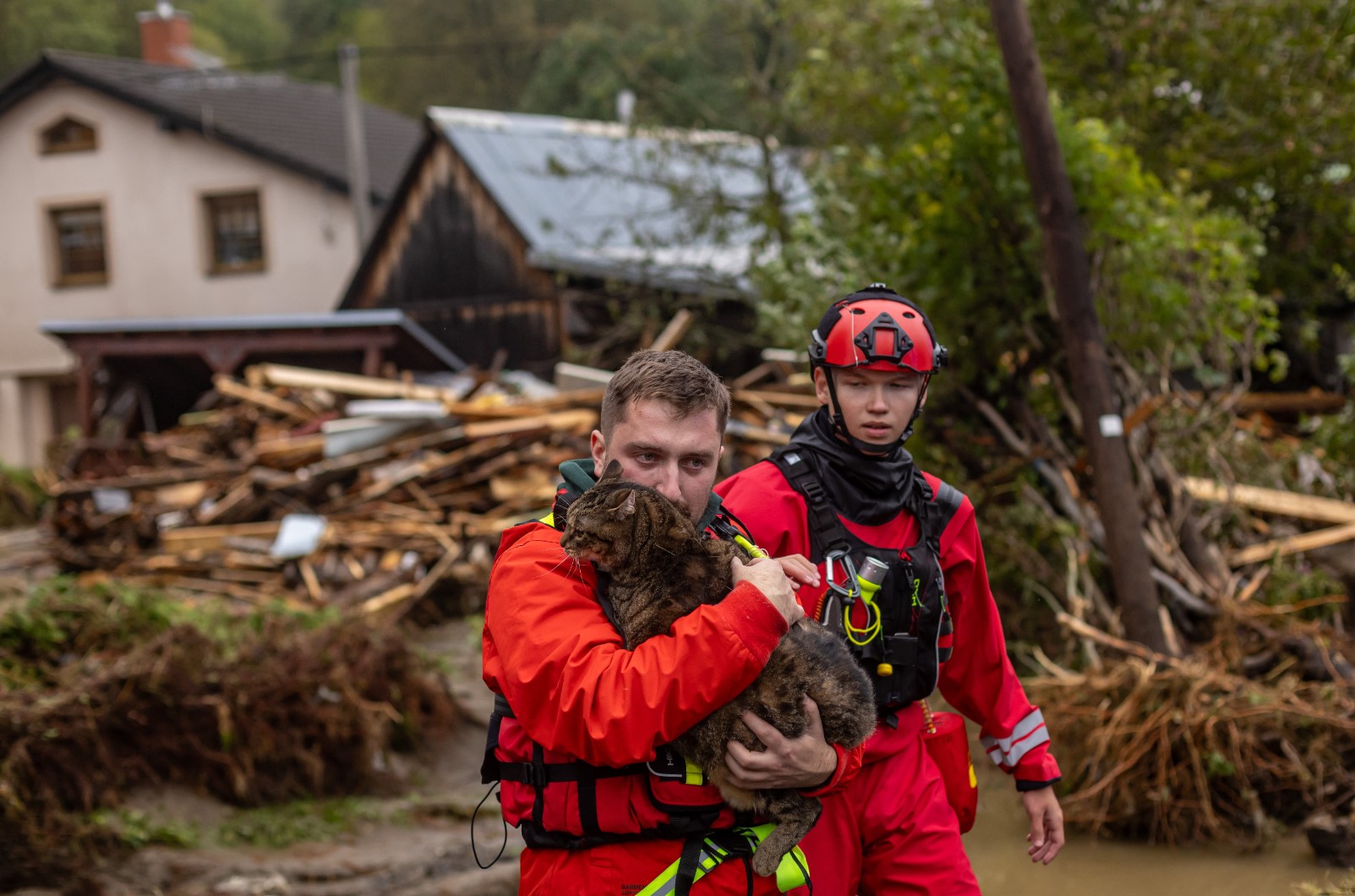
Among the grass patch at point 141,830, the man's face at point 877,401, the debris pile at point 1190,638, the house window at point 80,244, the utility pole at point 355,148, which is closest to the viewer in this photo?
the man's face at point 877,401

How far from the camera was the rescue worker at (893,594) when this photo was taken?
3184 mm

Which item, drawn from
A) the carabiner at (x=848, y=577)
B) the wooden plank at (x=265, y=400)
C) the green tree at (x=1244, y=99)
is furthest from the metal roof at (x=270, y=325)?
the carabiner at (x=848, y=577)

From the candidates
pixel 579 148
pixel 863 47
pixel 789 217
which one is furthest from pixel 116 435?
pixel 863 47

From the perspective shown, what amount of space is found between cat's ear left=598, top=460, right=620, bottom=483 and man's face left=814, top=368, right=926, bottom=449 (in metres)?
1.07

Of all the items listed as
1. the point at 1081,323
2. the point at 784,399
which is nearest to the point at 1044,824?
the point at 1081,323

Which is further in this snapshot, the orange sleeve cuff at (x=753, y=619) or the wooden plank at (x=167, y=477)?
the wooden plank at (x=167, y=477)

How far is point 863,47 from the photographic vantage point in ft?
46.0

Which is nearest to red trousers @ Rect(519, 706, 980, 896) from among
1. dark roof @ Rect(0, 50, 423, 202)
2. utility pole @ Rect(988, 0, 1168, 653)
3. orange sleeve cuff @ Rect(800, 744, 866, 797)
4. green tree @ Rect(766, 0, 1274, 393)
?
orange sleeve cuff @ Rect(800, 744, 866, 797)

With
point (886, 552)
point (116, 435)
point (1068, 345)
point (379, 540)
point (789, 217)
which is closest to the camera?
point (886, 552)

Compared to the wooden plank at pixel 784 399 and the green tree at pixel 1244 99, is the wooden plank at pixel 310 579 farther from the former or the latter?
the green tree at pixel 1244 99

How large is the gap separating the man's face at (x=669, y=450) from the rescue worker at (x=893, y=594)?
65 cm

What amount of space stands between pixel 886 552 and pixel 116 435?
18.7m

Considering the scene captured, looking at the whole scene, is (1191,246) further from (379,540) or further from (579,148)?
(579,148)

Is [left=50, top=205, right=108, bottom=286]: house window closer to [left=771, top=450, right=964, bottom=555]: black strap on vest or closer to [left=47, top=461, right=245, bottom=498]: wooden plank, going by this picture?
[left=47, top=461, right=245, bottom=498]: wooden plank
